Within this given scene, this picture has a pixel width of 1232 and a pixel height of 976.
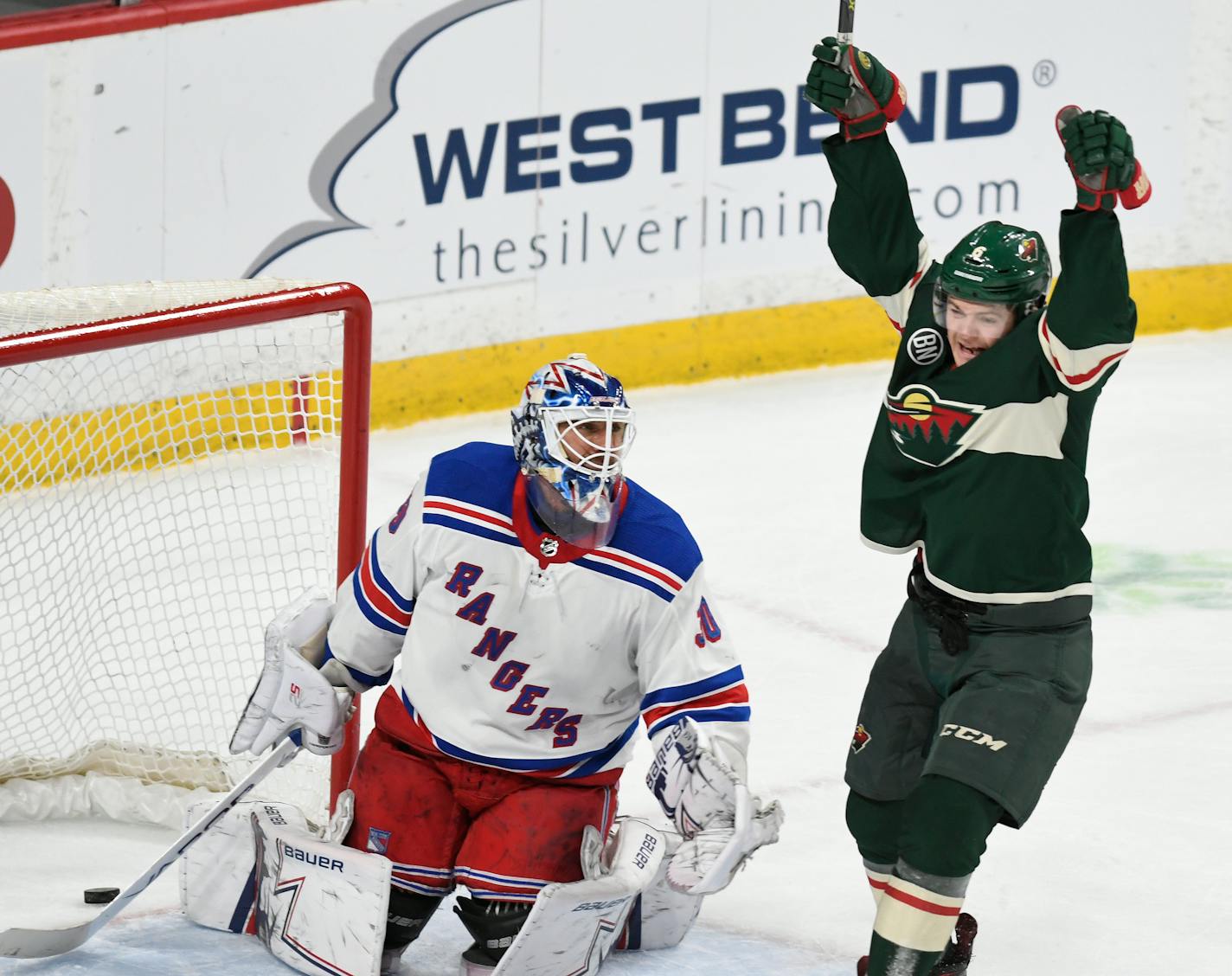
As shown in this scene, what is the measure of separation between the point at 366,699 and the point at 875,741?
1585mm

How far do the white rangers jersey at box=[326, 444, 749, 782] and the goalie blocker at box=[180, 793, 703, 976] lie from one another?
186 mm

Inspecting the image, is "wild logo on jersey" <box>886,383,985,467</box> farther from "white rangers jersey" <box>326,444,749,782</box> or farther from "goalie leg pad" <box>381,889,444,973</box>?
"goalie leg pad" <box>381,889,444,973</box>

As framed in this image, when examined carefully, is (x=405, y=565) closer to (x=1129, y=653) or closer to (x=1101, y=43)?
(x=1129, y=653)

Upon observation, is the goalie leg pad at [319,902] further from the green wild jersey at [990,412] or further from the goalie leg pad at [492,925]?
the green wild jersey at [990,412]

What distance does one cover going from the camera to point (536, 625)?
303 centimetres

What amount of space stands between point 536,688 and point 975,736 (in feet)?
2.13

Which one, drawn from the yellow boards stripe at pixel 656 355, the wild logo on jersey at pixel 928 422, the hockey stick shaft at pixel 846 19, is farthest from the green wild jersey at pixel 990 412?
the yellow boards stripe at pixel 656 355

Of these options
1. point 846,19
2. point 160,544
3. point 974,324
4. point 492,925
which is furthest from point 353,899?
point 160,544

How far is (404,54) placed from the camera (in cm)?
587

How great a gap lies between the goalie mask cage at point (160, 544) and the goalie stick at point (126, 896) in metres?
0.22

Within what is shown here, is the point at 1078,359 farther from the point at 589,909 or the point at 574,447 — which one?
the point at 589,909

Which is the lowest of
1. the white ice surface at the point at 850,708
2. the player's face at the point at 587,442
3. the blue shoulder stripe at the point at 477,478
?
the white ice surface at the point at 850,708

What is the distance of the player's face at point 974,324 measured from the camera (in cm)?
287

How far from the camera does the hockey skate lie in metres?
3.12
